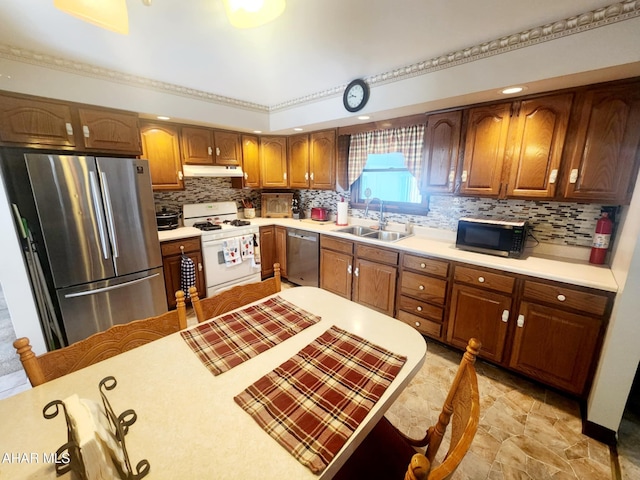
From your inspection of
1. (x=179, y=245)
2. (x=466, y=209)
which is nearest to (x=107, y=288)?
(x=179, y=245)

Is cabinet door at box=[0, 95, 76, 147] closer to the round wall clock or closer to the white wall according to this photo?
the white wall

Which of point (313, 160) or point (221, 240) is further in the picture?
point (313, 160)

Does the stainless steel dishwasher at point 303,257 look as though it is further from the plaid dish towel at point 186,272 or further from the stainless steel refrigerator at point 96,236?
the stainless steel refrigerator at point 96,236

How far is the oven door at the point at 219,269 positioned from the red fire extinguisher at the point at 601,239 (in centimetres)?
329

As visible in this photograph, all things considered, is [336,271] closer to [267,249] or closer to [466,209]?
[267,249]

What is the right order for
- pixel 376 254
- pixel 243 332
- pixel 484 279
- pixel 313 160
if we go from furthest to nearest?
pixel 313 160 → pixel 376 254 → pixel 484 279 → pixel 243 332

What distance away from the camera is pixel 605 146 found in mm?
1690

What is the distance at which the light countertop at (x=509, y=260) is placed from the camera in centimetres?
168

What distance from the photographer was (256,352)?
1076 mm

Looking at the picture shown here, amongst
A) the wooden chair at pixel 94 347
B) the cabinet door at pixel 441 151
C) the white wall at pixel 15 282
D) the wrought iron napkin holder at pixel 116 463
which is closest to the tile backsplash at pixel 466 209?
the cabinet door at pixel 441 151

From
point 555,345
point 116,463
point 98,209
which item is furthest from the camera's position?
point 98,209

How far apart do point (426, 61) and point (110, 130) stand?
274cm

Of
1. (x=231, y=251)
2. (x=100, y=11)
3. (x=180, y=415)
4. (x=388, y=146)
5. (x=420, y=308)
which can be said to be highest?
(x=100, y=11)

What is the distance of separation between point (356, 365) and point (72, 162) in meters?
2.51
